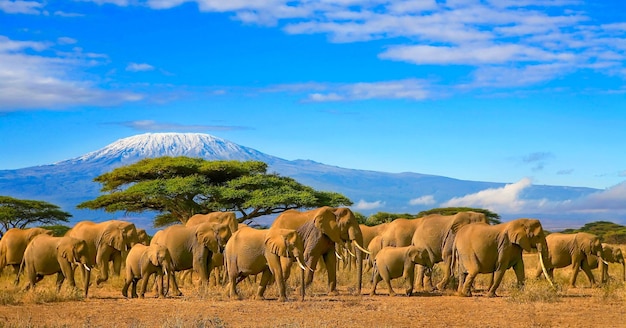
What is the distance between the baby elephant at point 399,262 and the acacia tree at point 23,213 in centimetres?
4009

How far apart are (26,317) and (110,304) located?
283 cm

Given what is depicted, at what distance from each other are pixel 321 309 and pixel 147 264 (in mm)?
5053

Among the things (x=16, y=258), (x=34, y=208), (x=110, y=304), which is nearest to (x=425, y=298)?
(x=110, y=304)

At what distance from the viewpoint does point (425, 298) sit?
Answer: 2055 centimetres

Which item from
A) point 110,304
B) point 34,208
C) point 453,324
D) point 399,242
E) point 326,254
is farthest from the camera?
point 34,208

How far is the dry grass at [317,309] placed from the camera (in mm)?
15852

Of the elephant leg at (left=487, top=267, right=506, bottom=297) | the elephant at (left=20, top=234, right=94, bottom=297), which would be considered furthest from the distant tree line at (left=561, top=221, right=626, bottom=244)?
the elephant at (left=20, top=234, right=94, bottom=297)

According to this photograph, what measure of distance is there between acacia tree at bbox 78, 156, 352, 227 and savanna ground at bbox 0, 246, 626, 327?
78.5 feet

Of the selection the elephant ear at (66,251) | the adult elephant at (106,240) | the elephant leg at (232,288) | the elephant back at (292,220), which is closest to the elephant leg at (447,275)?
the elephant back at (292,220)

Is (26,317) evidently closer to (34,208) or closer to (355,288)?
(355,288)

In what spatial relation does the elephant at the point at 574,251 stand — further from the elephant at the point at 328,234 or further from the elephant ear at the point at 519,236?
the elephant at the point at 328,234

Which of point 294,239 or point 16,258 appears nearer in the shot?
point 294,239

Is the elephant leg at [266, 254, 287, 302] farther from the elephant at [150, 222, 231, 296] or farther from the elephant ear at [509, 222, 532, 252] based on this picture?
the elephant ear at [509, 222, 532, 252]

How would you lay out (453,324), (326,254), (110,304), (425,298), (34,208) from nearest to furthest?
(453,324) < (110,304) < (425,298) < (326,254) < (34,208)
